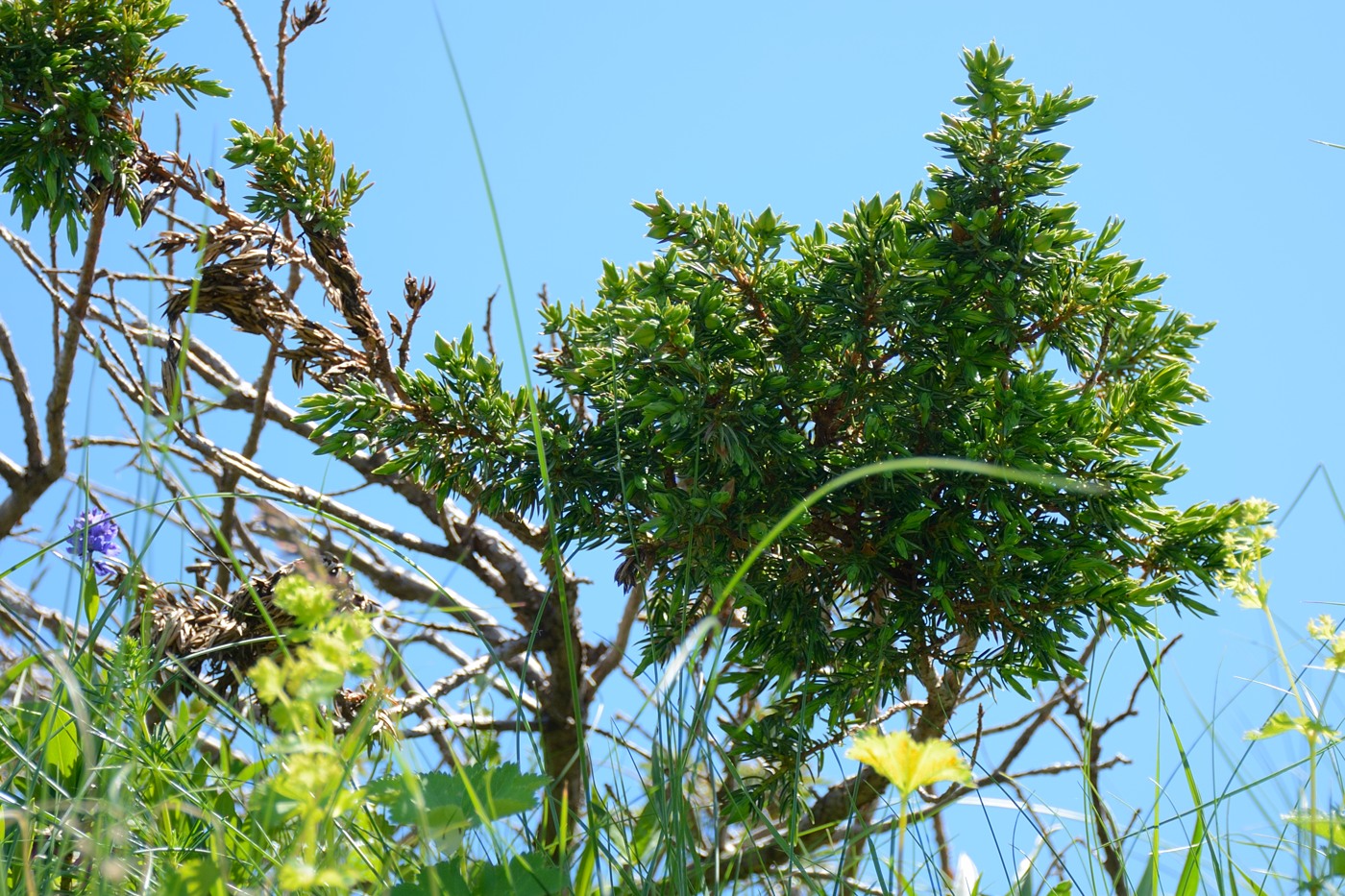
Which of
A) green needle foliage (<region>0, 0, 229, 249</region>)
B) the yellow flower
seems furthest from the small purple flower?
the yellow flower

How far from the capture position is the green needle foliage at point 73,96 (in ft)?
5.16

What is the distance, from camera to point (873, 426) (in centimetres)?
126

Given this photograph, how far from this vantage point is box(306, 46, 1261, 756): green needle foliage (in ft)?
4.23

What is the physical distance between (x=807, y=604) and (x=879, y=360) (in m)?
0.34

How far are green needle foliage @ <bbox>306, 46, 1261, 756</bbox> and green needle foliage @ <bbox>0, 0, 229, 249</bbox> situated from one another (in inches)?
22.7

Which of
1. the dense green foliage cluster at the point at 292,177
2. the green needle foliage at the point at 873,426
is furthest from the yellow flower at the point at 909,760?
the dense green foliage cluster at the point at 292,177

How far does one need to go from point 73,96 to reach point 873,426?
1.29 metres

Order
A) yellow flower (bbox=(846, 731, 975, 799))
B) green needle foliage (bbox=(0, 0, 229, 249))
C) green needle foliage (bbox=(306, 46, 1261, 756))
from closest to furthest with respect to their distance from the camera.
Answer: yellow flower (bbox=(846, 731, 975, 799))
green needle foliage (bbox=(306, 46, 1261, 756))
green needle foliage (bbox=(0, 0, 229, 249))

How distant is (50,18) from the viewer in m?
1.59

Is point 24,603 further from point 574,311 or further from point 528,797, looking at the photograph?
point 528,797

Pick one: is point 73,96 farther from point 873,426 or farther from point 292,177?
point 873,426

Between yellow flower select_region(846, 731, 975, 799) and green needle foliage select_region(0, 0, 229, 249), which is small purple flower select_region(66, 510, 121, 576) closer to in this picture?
green needle foliage select_region(0, 0, 229, 249)

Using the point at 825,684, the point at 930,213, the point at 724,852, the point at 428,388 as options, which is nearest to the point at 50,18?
the point at 428,388

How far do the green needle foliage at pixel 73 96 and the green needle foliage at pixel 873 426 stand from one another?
22.7 inches
